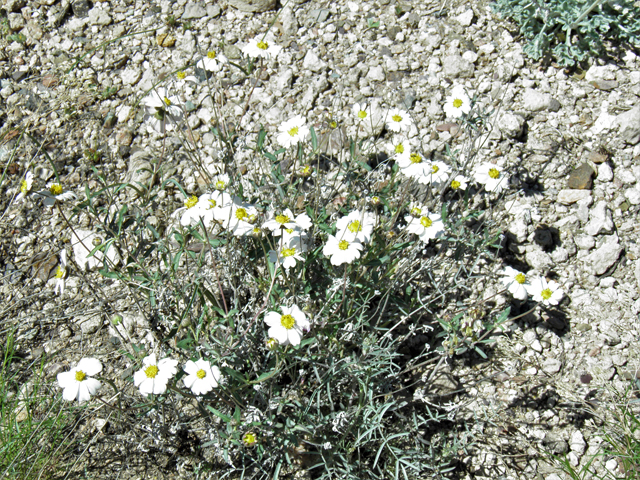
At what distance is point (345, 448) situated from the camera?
244 cm

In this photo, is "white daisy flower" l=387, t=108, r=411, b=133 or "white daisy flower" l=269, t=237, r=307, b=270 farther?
"white daisy flower" l=387, t=108, r=411, b=133

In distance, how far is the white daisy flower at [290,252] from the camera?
2.32 m

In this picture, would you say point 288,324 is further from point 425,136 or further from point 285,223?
point 425,136

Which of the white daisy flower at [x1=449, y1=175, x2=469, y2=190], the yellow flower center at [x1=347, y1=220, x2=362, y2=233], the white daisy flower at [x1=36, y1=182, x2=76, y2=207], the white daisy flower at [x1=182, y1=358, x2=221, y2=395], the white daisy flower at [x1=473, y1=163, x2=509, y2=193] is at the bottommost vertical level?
the white daisy flower at [x1=449, y1=175, x2=469, y2=190]

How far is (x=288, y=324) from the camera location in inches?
81.0

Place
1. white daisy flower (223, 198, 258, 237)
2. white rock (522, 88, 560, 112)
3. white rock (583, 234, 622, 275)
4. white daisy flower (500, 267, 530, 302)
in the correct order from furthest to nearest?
1. white rock (522, 88, 560, 112)
2. white rock (583, 234, 622, 275)
3. white daisy flower (500, 267, 530, 302)
4. white daisy flower (223, 198, 258, 237)

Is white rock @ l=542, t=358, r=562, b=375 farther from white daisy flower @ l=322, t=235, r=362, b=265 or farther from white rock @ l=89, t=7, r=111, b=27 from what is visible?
white rock @ l=89, t=7, r=111, b=27

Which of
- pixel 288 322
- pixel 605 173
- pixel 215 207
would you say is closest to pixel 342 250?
pixel 288 322

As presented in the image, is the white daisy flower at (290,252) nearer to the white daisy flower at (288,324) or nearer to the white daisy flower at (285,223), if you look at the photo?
the white daisy flower at (285,223)

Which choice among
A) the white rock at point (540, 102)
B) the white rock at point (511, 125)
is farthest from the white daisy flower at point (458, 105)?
the white rock at point (540, 102)

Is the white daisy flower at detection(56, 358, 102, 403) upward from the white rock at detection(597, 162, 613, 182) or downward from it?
upward

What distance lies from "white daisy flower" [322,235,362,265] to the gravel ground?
80cm

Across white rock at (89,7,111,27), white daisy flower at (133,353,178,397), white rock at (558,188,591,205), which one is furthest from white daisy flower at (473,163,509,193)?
white rock at (89,7,111,27)

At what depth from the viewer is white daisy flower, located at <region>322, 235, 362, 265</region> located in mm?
2221
